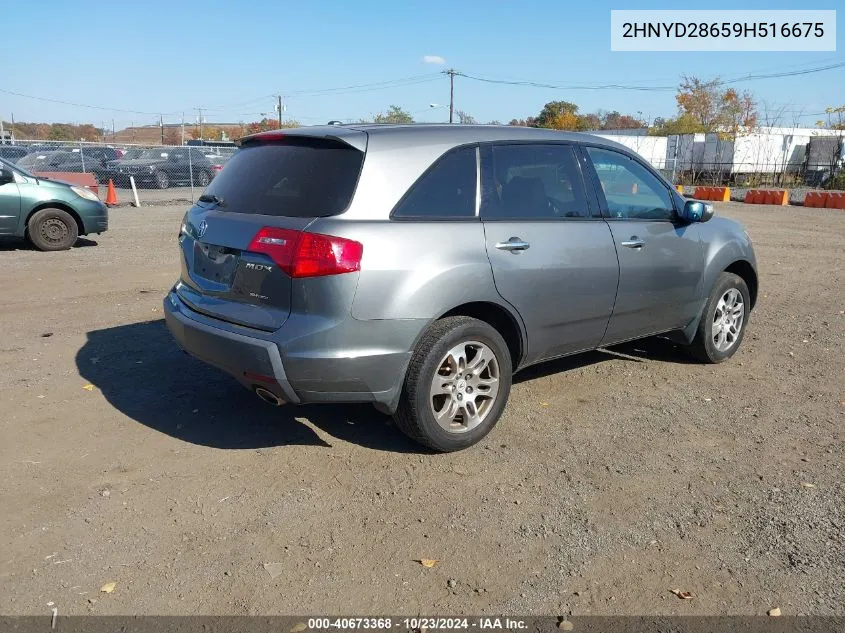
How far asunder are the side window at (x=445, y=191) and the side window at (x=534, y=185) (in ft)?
0.40

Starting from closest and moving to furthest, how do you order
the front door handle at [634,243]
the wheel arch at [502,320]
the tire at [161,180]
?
the wheel arch at [502,320] < the front door handle at [634,243] < the tire at [161,180]

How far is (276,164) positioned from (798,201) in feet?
93.6

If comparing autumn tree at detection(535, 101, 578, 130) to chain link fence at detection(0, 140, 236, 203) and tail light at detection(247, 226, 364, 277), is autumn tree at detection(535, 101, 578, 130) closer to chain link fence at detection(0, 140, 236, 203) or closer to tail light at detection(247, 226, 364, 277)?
chain link fence at detection(0, 140, 236, 203)

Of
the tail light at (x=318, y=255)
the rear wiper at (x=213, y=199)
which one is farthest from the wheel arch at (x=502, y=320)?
the rear wiper at (x=213, y=199)

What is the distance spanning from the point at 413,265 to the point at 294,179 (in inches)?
32.0

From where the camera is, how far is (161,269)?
9812 mm

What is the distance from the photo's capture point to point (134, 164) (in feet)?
84.5

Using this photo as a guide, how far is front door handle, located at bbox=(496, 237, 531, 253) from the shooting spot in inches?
163

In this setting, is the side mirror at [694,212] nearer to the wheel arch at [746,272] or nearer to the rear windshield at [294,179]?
the wheel arch at [746,272]

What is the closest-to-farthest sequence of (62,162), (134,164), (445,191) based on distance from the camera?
(445,191) < (62,162) < (134,164)

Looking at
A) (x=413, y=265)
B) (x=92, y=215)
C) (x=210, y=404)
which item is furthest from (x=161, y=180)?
(x=413, y=265)

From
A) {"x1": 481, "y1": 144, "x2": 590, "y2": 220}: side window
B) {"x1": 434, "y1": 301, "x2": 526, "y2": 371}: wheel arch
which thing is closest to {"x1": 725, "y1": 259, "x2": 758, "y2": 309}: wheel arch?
{"x1": 481, "y1": 144, "x2": 590, "y2": 220}: side window

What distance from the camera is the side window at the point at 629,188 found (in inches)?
193

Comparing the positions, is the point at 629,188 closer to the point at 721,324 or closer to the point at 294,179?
the point at 721,324
